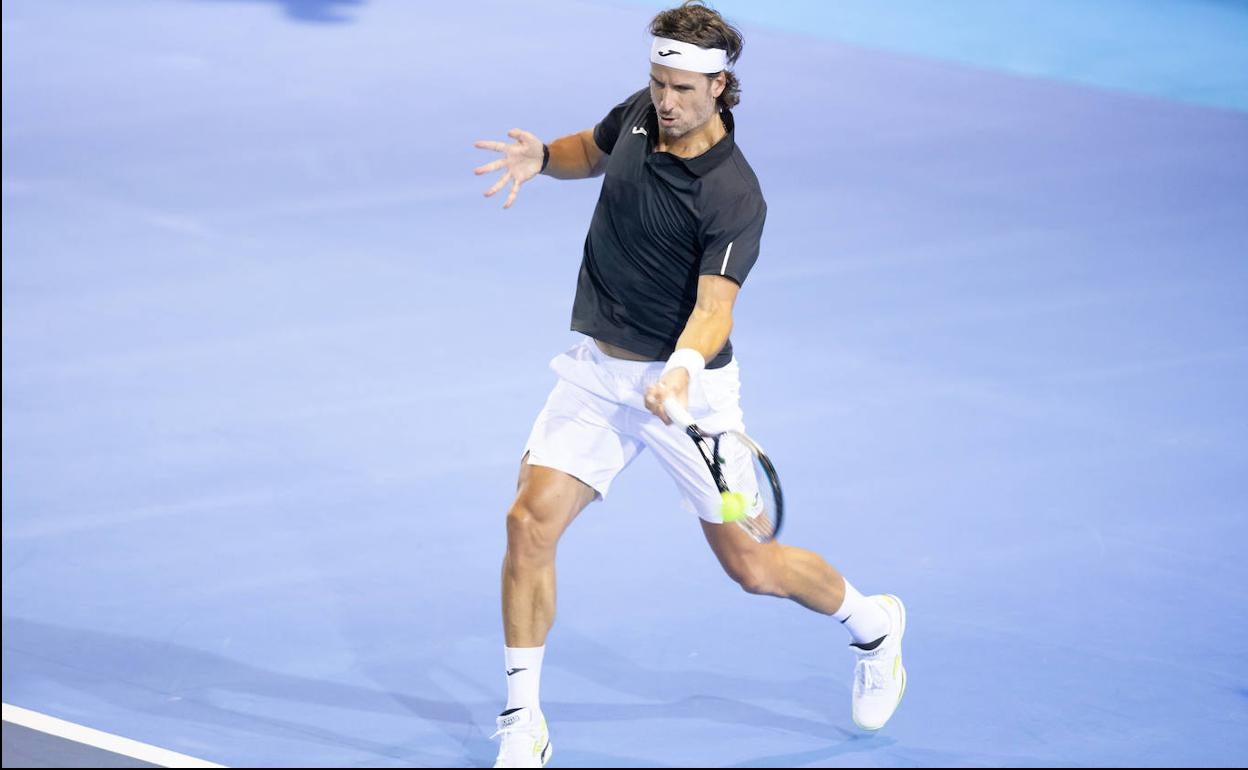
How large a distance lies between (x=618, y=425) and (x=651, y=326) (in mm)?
292

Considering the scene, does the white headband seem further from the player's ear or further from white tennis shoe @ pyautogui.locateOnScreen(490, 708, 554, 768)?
white tennis shoe @ pyautogui.locateOnScreen(490, 708, 554, 768)

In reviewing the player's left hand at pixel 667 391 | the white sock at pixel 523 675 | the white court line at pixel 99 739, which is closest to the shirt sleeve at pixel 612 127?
the player's left hand at pixel 667 391

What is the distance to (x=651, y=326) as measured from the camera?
15.2 feet

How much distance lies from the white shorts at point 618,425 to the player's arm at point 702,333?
0.68ft

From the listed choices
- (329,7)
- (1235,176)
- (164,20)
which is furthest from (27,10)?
(1235,176)

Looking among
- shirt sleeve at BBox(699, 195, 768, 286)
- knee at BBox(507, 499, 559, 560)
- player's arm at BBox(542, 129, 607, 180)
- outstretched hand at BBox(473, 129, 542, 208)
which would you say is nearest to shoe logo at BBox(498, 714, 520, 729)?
knee at BBox(507, 499, 559, 560)

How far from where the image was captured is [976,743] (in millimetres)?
4809

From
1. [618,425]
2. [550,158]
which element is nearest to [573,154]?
[550,158]

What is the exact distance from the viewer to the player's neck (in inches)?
182

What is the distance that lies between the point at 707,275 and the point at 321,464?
8.05ft

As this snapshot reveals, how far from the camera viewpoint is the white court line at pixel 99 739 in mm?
4668

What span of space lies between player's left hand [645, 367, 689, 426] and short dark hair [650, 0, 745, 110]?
0.82 meters

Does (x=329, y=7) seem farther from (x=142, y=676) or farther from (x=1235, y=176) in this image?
(x=142, y=676)

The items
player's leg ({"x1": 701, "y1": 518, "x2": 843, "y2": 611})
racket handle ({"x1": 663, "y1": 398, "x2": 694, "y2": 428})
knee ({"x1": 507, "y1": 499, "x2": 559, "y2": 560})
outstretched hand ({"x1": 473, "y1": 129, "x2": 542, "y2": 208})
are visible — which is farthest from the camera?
outstretched hand ({"x1": 473, "y1": 129, "x2": 542, "y2": 208})
